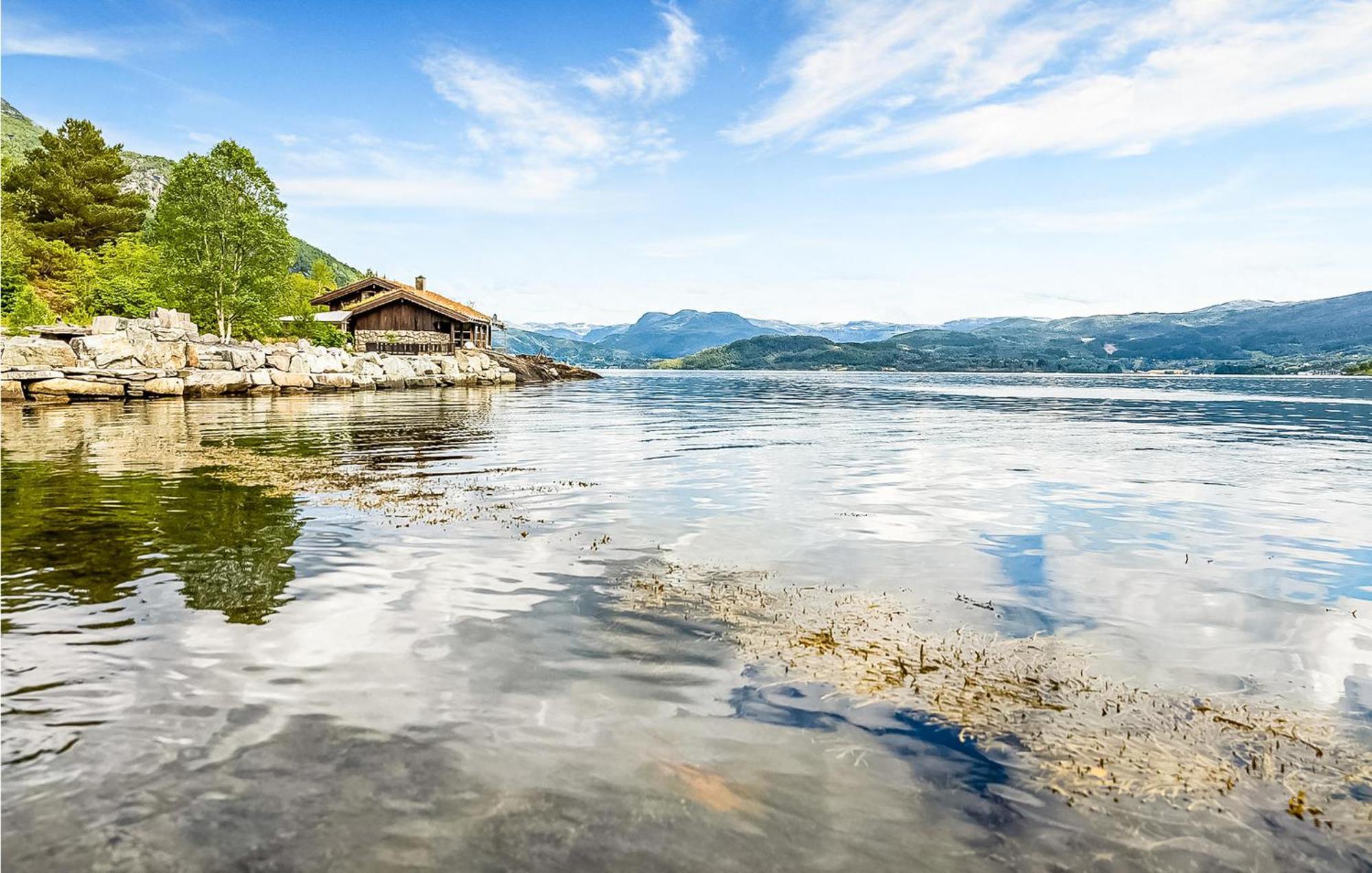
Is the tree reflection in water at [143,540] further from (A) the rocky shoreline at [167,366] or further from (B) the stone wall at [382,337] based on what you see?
(B) the stone wall at [382,337]

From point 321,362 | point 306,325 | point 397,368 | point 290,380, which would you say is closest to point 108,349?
point 290,380

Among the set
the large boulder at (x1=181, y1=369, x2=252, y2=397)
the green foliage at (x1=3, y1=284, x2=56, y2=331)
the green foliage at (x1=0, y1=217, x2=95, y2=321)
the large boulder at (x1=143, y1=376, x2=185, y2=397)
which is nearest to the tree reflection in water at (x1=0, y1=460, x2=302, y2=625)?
the large boulder at (x1=143, y1=376, x2=185, y2=397)

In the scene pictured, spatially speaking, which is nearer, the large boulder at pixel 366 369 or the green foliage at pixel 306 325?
the large boulder at pixel 366 369

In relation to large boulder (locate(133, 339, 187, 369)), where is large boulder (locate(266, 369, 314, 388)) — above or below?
below

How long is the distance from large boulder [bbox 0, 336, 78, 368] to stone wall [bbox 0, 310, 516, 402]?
0.04 metres

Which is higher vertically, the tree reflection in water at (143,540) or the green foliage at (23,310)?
the green foliage at (23,310)

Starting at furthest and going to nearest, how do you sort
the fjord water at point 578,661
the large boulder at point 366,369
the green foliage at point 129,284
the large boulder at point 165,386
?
the large boulder at point 366,369 < the green foliage at point 129,284 < the large boulder at point 165,386 < the fjord water at point 578,661

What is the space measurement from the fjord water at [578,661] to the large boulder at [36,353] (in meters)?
27.6

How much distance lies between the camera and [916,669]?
21.6 feet

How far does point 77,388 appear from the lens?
40.5 m

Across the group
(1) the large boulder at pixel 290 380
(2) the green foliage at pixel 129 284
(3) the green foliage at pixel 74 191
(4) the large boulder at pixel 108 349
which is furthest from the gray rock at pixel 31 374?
(3) the green foliage at pixel 74 191

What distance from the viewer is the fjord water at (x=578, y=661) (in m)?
4.13

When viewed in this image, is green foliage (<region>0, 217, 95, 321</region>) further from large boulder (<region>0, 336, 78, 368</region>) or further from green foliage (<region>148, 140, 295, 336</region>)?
large boulder (<region>0, 336, 78, 368</region>)

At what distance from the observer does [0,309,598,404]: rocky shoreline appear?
128 ft
